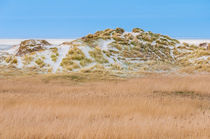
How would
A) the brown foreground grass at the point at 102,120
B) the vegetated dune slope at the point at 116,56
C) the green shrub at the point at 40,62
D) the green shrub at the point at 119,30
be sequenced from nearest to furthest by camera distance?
the brown foreground grass at the point at 102,120 → the vegetated dune slope at the point at 116,56 → the green shrub at the point at 40,62 → the green shrub at the point at 119,30

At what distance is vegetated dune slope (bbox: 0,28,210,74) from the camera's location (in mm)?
27844

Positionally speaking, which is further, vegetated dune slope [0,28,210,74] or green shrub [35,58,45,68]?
green shrub [35,58,45,68]

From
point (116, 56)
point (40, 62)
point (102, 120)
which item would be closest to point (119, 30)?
point (116, 56)

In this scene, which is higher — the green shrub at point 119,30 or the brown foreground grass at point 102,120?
the green shrub at point 119,30

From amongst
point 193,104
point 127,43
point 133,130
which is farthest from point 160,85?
point 127,43

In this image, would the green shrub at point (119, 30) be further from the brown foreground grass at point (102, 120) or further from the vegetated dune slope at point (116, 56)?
the brown foreground grass at point (102, 120)

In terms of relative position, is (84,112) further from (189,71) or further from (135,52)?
(135,52)

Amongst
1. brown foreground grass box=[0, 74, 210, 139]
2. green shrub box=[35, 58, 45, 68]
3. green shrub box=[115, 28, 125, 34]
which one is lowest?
green shrub box=[35, 58, 45, 68]

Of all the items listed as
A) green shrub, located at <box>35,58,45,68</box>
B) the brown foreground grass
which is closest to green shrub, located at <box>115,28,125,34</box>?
green shrub, located at <box>35,58,45,68</box>

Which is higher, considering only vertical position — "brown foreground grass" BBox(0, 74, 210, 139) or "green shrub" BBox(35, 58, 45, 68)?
"brown foreground grass" BBox(0, 74, 210, 139)

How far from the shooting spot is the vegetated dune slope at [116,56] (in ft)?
91.4

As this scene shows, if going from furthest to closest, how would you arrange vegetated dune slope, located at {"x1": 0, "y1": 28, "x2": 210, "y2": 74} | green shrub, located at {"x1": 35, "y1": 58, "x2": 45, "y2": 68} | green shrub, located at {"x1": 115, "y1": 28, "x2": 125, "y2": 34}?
green shrub, located at {"x1": 115, "y1": 28, "x2": 125, "y2": 34}
green shrub, located at {"x1": 35, "y1": 58, "x2": 45, "y2": 68}
vegetated dune slope, located at {"x1": 0, "y1": 28, "x2": 210, "y2": 74}

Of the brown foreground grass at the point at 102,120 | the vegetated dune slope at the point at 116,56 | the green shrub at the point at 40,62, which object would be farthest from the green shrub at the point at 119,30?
the brown foreground grass at the point at 102,120

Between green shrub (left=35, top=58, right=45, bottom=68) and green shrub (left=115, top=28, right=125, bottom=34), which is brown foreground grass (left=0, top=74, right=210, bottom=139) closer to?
green shrub (left=35, top=58, right=45, bottom=68)
